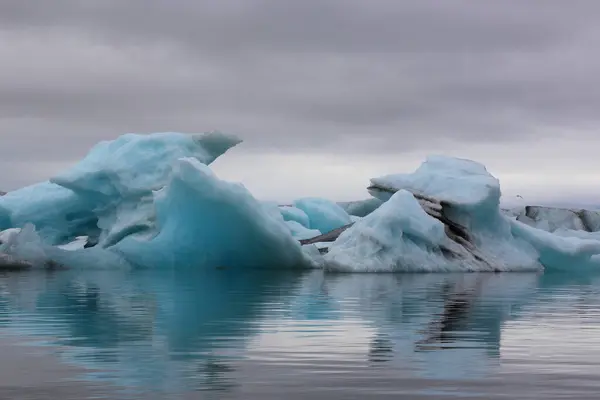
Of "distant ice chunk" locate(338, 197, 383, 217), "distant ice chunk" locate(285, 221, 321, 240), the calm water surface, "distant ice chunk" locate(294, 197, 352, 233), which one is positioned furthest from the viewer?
"distant ice chunk" locate(338, 197, 383, 217)

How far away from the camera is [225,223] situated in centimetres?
2478

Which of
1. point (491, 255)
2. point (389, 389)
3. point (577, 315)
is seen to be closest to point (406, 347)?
point (389, 389)

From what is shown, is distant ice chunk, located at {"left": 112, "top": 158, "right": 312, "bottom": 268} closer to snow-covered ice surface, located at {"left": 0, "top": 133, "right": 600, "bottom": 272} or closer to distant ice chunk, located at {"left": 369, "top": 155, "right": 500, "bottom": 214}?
snow-covered ice surface, located at {"left": 0, "top": 133, "right": 600, "bottom": 272}

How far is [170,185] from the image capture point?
24109 millimetres

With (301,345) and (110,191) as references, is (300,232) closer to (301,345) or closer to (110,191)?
(110,191)

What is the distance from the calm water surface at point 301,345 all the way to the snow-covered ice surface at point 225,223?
374 inches

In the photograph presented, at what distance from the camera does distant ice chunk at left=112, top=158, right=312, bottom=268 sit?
23.9 m

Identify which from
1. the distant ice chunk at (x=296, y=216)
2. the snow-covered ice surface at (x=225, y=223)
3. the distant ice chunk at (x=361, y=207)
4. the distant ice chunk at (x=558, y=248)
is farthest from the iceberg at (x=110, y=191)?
the distant ice chunk at (x=361, y=207)

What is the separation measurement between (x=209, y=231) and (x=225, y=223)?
0.93 metres

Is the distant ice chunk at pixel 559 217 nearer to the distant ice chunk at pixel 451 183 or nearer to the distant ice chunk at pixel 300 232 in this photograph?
the distant ice chunk at pixel 300 232

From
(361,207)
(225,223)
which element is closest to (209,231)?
(225,223)

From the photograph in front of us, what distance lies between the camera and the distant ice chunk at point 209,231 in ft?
78.4

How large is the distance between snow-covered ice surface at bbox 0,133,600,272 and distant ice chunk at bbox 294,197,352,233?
7961mm

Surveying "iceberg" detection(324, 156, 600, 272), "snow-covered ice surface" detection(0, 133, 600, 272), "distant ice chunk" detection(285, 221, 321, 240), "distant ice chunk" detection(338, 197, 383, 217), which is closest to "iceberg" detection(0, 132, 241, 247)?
"snow-covered ice surface" detection(0, 133, 600, 272)
